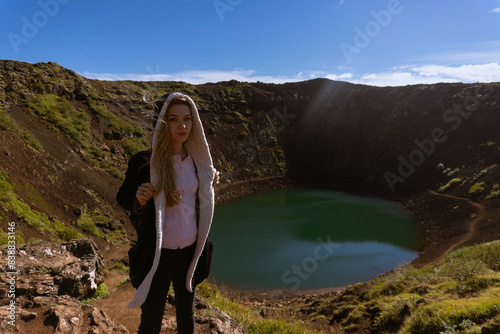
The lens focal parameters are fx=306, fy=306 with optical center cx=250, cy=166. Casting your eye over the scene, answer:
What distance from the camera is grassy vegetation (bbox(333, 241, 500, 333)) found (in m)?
5.06

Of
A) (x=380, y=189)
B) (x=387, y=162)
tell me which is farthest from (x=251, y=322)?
(x=387, y=162)

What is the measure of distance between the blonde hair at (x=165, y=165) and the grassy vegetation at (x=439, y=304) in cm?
496

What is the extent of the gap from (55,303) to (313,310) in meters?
10.3

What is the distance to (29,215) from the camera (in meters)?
15.1

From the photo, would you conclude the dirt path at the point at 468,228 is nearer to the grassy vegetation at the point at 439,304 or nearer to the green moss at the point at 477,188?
the green moss at the point at 477,188

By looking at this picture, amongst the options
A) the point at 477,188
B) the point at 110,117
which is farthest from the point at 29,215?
the point at 477,188

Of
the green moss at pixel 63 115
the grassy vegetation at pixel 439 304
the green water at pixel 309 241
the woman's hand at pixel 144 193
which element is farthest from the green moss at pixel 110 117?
the woman's hand at pixel 144 193

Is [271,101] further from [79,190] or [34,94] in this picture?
[79,190]

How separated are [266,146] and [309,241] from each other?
82.9ft

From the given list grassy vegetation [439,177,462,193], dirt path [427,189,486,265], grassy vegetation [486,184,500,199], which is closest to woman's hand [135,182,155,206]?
dirt path [427,189,486,265]

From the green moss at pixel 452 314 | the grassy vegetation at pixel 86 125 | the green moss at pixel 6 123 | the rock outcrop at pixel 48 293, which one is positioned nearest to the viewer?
the rock outcrop at pixel 48 293

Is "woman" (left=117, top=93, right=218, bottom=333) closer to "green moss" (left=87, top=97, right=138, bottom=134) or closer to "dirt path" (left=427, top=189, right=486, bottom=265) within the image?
"dirt path" (left=427, top=189, right=486, bottom=265)

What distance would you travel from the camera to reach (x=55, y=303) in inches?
162

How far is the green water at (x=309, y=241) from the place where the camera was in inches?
700
